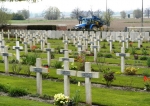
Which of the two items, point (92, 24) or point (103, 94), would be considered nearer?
point (103, 94)

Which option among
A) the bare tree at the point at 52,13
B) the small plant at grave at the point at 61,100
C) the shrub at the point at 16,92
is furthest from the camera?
the bare tree at the point at 52,13

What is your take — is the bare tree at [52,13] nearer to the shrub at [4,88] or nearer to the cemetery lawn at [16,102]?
the shrub at [4,88]

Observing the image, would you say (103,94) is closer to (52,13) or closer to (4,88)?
(4,88)

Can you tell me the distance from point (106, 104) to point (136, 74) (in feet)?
18.2

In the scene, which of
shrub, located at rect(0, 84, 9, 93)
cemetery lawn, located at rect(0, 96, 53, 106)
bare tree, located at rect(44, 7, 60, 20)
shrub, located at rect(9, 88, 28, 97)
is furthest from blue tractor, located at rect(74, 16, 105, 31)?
bare tree, located at rect(44, 7, 60, 20)

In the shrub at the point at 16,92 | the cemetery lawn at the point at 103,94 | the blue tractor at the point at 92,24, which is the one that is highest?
the blue tractor at the point at 92,24

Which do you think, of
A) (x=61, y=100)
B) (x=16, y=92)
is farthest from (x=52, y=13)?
(x=61, y=100)

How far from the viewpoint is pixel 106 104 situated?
32.5 ft

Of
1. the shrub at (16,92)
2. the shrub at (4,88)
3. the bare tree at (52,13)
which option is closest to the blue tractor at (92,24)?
the shrub at (4,88)

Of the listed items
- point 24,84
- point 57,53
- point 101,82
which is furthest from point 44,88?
point 57,53

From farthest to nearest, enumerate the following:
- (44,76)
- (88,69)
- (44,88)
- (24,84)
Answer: (44,76), (24,84), (44,88), (88,69)

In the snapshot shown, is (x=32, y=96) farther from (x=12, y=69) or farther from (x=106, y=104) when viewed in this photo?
(x=12, y=69)

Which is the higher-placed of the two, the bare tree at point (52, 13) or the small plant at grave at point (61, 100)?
the bare tree at point (52, 13)

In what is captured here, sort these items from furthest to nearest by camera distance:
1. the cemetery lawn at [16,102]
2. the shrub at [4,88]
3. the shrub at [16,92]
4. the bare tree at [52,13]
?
the bare tree at [52,13]
the shrub at [4,88]
the shrub at [16,92]
the cemetery lawn at [16,102]
